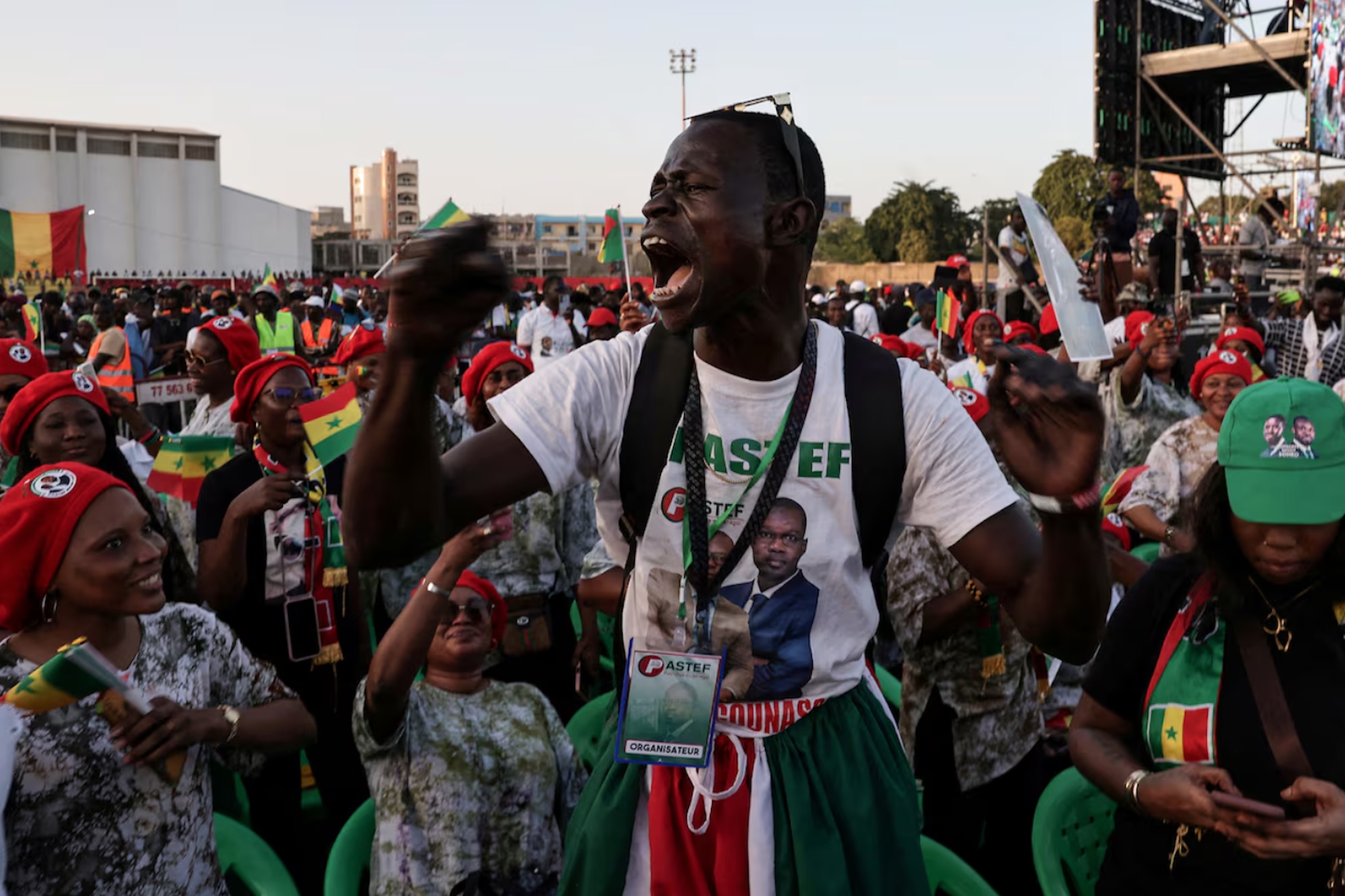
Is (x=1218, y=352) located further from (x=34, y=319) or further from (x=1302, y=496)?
(x=34, y=319)

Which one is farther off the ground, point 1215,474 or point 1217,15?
point 1217,15

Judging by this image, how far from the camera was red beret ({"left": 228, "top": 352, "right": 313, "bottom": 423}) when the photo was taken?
4.34m

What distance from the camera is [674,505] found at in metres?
1.78

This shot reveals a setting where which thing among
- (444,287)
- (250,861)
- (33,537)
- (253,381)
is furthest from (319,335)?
(444,287)

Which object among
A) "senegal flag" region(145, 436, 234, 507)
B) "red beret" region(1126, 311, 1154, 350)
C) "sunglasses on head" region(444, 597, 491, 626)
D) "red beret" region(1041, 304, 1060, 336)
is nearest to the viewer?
"sunglasses on head" region(444, 597, 491, 626)

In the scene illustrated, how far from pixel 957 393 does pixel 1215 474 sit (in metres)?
2.00

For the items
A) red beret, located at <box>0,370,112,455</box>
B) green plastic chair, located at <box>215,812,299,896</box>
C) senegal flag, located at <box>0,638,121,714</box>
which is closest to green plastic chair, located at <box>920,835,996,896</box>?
green plastic chair, located at <box>215,812,299,896</box>

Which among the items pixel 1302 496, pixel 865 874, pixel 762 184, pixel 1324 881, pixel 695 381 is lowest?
pixel 1324 881

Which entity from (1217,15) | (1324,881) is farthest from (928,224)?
(1324,881)

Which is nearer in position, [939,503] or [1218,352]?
[939,503]

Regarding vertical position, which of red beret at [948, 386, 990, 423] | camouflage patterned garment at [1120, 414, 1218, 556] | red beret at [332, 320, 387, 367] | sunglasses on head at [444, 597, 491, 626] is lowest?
sunglasses on head at [444, 597, 491, 626]

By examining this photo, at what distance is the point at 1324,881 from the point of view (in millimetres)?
2383

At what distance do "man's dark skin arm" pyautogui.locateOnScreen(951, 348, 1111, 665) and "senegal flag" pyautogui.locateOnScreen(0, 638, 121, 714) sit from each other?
1.67 metres

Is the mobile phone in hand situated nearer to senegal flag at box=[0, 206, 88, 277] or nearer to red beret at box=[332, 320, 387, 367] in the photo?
red beret at box=[332, 320, 387, 367]
